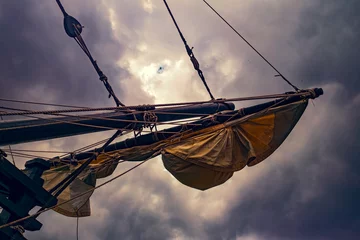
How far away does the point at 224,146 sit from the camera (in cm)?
973

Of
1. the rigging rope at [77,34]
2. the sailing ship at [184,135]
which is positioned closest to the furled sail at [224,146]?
the sailing ship at [184,135]

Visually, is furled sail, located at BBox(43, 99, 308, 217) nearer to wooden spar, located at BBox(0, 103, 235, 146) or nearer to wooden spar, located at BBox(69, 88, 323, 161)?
wooden spar, located at BBox(69, 88, 323, 161)

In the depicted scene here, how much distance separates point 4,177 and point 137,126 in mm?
3191

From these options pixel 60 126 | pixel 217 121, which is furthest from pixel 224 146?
pixel 60 126

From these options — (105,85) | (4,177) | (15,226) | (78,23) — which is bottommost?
(15,226)

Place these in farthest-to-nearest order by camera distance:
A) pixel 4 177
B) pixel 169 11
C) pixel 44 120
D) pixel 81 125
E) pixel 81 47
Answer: pixel 169 11
pixel 81 47
pixel 81 125
pixel 44 120
pixel 4 177

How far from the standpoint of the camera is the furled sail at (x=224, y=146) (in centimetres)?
959

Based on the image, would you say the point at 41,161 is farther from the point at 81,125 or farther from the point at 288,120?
the point at 288,120

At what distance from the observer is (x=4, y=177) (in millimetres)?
6785

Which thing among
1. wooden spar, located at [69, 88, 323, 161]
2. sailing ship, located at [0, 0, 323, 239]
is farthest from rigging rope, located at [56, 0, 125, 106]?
wooden spar, located at [69, 88, 323, 161]

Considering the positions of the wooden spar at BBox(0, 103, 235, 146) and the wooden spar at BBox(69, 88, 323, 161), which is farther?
the wooden spar at BBox(69, 88, 323, 161)

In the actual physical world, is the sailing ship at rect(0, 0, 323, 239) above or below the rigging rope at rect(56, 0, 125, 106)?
below

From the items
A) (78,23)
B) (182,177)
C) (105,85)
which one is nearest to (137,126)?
(105,85)

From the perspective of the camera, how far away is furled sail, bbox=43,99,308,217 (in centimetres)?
959
